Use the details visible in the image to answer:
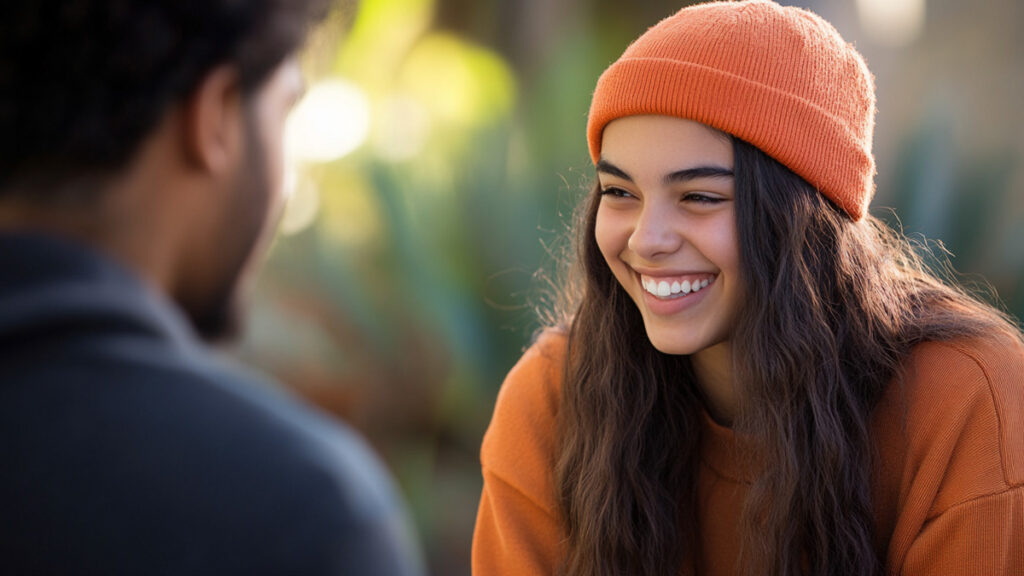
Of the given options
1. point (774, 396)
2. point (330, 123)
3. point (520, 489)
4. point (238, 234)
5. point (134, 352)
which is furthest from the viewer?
point (330, 123)

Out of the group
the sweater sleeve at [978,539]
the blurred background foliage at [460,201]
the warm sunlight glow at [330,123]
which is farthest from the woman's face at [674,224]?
the warm sunlight glow at [330,123]

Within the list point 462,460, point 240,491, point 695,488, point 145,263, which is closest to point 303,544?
point 240,491

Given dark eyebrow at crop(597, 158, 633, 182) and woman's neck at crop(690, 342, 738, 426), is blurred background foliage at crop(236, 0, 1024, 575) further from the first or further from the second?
dark eyebrow at crop(597, 158, 633, 182)

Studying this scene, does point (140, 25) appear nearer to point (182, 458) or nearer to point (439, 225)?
point (182, 458)

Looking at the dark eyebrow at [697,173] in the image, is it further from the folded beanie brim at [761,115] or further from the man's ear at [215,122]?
the man's ear at [215,122]

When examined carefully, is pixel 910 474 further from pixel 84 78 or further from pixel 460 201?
pixel 460 201

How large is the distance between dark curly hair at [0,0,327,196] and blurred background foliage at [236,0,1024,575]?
10.4 feet

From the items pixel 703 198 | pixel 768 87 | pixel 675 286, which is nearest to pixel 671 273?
pixel 675 286

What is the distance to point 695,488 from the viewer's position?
223cm

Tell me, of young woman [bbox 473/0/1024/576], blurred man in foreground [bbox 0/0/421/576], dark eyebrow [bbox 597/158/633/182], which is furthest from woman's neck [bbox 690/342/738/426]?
blurred man in foreground [bbox 0/0/421/576]

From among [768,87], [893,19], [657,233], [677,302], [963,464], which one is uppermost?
[893,19]

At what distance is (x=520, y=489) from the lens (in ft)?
7.40

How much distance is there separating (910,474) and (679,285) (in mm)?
588

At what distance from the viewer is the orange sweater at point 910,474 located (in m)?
1.85
